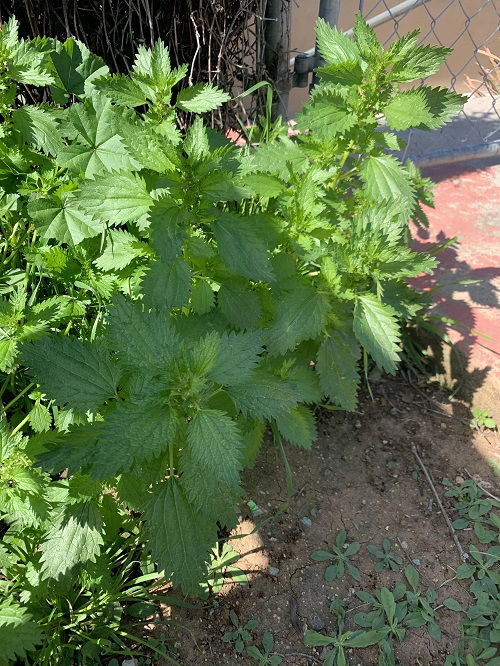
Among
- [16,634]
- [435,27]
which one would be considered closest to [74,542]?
[16,634]

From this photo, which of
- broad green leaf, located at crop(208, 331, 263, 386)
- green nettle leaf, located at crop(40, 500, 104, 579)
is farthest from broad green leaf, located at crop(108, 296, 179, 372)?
green nettle leaf, located at crop(40, 500, 104, 579)

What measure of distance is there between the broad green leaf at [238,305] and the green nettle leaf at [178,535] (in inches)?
20.1

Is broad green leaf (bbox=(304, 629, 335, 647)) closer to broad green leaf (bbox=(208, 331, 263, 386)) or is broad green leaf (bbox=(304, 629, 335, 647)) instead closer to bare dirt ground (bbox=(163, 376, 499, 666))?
bare dirt ground (bbox=(163, 376, 499, 666))

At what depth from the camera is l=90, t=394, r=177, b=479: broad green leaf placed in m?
1.18

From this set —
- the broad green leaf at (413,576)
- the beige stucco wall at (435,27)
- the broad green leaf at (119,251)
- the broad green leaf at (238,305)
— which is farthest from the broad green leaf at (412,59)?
the beige stucco wall at (435,27)

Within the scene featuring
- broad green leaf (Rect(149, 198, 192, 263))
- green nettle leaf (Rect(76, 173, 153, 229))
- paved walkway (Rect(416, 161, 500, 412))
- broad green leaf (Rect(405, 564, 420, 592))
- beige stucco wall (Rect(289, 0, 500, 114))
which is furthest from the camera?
beige stucco wall (Rect(289, 0, 500, 114))

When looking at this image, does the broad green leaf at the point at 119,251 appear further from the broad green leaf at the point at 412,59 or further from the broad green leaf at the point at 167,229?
the broad green leaf at the point at 412,59

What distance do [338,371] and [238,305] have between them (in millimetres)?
398

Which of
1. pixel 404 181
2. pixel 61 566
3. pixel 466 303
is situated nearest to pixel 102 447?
pixel 61 566

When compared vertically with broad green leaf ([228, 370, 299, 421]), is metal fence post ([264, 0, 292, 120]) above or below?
above

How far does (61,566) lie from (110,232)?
3.39 feet

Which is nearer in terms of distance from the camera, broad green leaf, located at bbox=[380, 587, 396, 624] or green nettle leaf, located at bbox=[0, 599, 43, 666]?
green nettle leaf, located at bbox=[0, 599, 43, 666]

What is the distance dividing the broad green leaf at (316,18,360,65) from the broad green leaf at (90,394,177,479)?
4.05 feet

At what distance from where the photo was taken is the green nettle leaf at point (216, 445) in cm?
120
